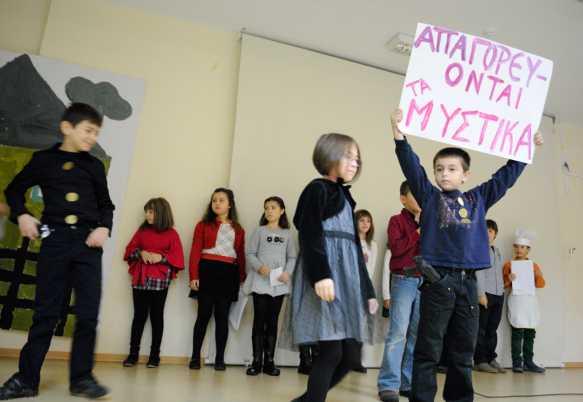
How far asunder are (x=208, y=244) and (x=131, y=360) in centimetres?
100

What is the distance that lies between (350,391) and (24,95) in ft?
10.4

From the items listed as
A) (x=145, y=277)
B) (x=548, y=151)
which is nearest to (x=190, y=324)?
(x=145, y=277)

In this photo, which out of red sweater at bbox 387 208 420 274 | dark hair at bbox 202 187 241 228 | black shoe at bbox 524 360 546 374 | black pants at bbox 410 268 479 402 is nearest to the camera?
black pants at bbox 410 268 479 402

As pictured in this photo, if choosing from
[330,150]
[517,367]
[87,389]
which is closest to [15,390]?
[87,389]

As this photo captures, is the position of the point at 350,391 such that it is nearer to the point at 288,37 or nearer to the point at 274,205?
the point at 274,205

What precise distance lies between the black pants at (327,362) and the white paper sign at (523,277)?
11.8 ft

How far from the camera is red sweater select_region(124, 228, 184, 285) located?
3439mm

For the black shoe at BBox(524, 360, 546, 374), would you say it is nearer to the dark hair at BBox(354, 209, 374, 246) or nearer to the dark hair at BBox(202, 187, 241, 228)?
the dark hair at BBox(354, 209, 374, 246)

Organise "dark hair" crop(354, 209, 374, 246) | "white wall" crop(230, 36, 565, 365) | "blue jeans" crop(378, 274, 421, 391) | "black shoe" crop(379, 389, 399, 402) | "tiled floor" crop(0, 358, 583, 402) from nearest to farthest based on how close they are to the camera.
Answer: "tiled floor" crop(0, 358, 583, 402)
"black shoe" crop(379, 389, 399, 402)
"blue jeans" crop(378, 274, 421, 391)
"white wall" crop(230, 36, 565, 365)
"dark hair" crop(354, 209, 374, 246)

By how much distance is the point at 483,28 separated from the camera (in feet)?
12.9

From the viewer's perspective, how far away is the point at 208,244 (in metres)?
3.61

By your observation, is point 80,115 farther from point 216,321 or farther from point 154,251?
point 216,321

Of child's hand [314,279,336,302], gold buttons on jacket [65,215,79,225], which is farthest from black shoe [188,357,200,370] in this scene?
child's hand [314,279,336,302]

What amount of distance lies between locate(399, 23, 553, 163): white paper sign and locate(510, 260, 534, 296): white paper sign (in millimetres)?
2944
